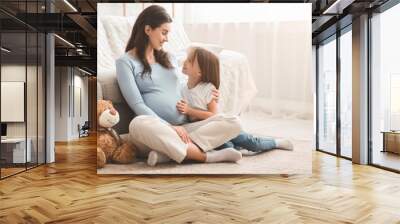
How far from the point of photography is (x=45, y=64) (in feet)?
25.9

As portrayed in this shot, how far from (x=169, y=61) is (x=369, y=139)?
449cm

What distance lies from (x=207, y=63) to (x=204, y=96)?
21.9 inches

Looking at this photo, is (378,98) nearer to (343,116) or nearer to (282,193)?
(343,116)

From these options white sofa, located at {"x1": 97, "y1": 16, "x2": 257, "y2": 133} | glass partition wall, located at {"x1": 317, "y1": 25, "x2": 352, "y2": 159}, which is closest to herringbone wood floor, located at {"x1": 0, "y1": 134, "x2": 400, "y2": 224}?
white sofa, located at {"x1": 97, "y1": 16, "x2": 257, "y2": 133}

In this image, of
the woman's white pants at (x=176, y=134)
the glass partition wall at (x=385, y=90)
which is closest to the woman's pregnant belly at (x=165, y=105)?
the woman's white pants at (x=176, y=134)

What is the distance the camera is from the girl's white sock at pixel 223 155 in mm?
6242

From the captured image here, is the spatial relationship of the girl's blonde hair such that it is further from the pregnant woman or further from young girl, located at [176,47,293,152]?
the pregnant woman

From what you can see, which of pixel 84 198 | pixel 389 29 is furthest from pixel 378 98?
pixel 84 198

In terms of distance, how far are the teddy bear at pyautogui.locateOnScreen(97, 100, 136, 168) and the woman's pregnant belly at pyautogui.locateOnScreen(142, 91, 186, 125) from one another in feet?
1.95

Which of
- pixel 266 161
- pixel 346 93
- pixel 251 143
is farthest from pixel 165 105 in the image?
pixel 346 93

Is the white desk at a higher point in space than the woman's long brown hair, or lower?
lower

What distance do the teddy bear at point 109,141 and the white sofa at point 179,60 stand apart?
0.11 meters

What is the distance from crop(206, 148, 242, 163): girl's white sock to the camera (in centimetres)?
624

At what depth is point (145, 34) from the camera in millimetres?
6316
